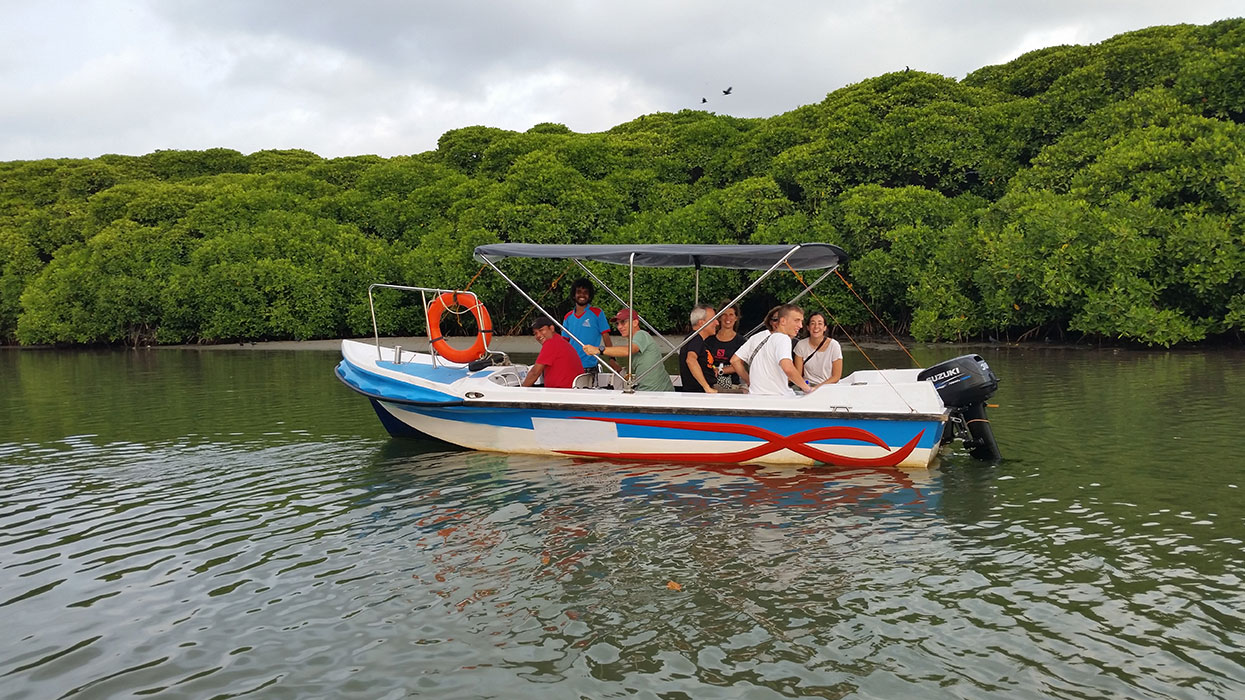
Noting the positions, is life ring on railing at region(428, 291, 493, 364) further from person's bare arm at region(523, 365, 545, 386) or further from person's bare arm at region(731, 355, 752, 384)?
person's bare arm at region(731, 355, 752, 384)

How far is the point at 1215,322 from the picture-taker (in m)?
26.0

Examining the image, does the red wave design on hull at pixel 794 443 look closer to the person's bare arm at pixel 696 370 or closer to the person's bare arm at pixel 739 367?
the person's bare arm at pixel 696 370

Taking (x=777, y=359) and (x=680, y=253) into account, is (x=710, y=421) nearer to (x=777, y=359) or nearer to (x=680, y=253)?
(x=777, y=359)

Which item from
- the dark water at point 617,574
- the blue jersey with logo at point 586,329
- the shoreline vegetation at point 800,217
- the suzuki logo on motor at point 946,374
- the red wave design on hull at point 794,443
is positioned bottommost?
the dark water at point 617,574

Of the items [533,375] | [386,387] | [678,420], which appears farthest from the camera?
[386,387]

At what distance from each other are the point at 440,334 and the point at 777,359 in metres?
4.84

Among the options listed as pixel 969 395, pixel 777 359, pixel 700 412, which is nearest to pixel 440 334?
pixel 700 412

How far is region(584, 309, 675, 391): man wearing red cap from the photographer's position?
11.1 meters

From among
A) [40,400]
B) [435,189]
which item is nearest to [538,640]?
[40,400]

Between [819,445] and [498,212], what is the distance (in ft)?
97.1

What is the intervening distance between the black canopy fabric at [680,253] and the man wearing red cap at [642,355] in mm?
792

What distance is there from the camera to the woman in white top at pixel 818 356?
11.1 metres

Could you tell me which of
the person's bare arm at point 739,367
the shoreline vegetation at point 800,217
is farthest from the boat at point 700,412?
the shoreline vegetation at point 800,217

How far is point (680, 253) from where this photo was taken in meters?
10.9
